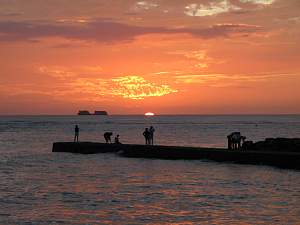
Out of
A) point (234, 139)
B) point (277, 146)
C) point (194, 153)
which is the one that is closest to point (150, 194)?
point (194, 153)

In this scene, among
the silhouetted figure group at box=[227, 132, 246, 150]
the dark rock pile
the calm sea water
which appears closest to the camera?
the calm sea water

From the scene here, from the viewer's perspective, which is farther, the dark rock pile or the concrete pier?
the dark rock pile

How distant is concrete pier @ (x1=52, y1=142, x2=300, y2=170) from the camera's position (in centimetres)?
3623

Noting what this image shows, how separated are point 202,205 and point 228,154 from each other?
59.6ft

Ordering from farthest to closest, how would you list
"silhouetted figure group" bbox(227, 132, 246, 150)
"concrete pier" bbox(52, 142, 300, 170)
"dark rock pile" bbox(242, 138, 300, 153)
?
"dark rock pile" bbox(242, 138, 300, 153) → "silhouetted figure group" bbox(227, 132, 246, 150) → "concrete pier" bbox(52, 142, 300, 170)

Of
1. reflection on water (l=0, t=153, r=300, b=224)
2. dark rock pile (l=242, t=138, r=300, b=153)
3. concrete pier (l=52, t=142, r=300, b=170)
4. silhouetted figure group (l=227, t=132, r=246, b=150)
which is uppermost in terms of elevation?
silhouetted figure group (l=227, t=132, r=246, b=150)

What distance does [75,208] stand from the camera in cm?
2105

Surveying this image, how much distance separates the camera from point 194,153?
41.7 metres

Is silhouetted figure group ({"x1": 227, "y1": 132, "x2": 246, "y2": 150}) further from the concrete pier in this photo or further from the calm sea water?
the calm sea water

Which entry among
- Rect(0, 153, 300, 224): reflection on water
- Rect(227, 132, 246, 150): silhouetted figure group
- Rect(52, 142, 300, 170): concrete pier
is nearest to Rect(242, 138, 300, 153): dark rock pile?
Rect(227, 132, 246, 150): silhouetted figure group

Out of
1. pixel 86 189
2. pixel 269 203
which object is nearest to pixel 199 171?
pixel 86 189

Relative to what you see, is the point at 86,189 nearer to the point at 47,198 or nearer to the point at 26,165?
the point at 47,198

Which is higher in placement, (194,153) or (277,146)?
(277,146)

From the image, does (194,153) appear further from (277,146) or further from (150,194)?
(150,194)
